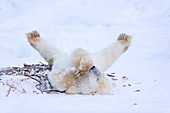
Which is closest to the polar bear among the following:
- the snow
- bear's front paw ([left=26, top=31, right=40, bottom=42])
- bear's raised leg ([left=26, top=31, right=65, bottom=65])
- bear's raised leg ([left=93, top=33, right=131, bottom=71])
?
bear's raised leg ([left=93, top=33, right=131, bottom=71])

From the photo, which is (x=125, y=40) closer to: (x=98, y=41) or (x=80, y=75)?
(x=80, y=75)

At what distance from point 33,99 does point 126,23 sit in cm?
747

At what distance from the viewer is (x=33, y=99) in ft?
10.1

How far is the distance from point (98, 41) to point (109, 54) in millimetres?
4696

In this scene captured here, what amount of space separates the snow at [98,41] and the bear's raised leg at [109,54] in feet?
0.68

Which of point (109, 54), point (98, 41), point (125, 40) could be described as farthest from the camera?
point (98, 41)

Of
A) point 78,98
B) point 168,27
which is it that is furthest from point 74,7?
point 78,98

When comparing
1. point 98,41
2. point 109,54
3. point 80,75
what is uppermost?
point 98,41

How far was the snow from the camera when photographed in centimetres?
290

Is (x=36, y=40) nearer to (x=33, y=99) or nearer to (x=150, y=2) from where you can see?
(x=33, y=99)

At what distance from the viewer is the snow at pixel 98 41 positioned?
114 inches

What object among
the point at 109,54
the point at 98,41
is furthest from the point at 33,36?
the point at 98,41

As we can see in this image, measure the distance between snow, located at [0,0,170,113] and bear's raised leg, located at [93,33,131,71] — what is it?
21 cm

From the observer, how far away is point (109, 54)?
3.82 metres
